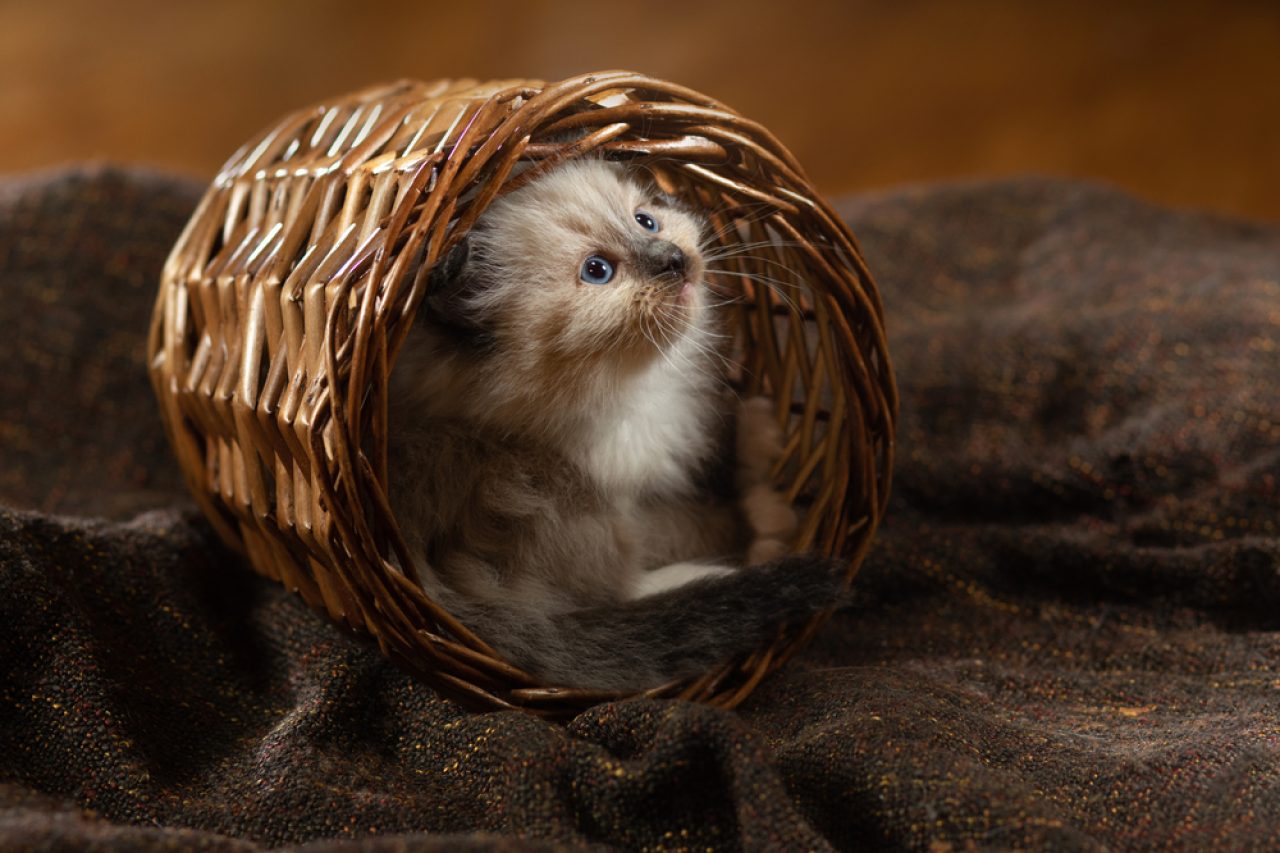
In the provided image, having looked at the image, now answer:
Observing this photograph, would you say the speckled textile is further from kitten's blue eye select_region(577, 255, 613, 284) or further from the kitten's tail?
kitten's blue eye select_region(577, 255, 613, 284)

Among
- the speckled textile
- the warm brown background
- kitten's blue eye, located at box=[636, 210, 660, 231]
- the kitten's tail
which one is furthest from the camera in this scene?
the warm brown background

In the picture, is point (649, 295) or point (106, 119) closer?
point (649, 295)

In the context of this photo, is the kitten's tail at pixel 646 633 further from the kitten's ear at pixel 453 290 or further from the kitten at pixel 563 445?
the kitten's ear at pixel 453 290

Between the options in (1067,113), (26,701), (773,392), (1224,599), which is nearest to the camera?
(26,701)

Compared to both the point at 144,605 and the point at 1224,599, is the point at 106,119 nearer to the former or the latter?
the point at 144,605

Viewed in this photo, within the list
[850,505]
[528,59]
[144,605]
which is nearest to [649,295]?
[850,505]

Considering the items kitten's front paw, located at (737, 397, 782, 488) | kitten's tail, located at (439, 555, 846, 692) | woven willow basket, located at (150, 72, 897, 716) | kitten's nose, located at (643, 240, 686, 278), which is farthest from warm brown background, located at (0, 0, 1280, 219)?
kitten's tail, located at (439, 555, 846, 692)

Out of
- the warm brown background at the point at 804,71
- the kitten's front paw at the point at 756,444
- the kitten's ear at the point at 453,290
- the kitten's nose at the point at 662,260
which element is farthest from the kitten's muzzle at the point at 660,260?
the warm brown background at the point at 804,71
